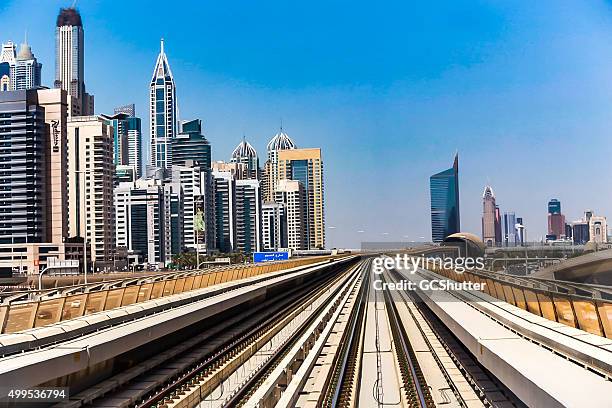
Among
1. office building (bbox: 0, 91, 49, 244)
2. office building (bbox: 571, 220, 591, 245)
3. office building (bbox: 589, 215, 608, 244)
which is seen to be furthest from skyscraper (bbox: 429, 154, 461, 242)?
office building (bbox: 0, 91, 49, 244)

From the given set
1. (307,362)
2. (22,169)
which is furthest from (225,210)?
(307,362)

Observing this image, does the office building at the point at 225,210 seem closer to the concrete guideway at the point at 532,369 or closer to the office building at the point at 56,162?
the office building at the point at 56,162

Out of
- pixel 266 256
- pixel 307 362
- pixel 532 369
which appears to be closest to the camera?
pixel 532 369

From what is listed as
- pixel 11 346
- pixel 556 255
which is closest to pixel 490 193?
pixel 556 255

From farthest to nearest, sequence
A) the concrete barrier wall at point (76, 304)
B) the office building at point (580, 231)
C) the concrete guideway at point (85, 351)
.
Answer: the office building at point (580, 231), the concrete barrier wall at point (76, 304), the concrete guideway at point (85, 351)

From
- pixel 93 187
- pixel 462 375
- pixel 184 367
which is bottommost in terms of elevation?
pixel 462 375

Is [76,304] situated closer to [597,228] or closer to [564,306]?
[564,306]

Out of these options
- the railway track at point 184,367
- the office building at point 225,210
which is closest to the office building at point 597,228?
the railway track at point 184,367
